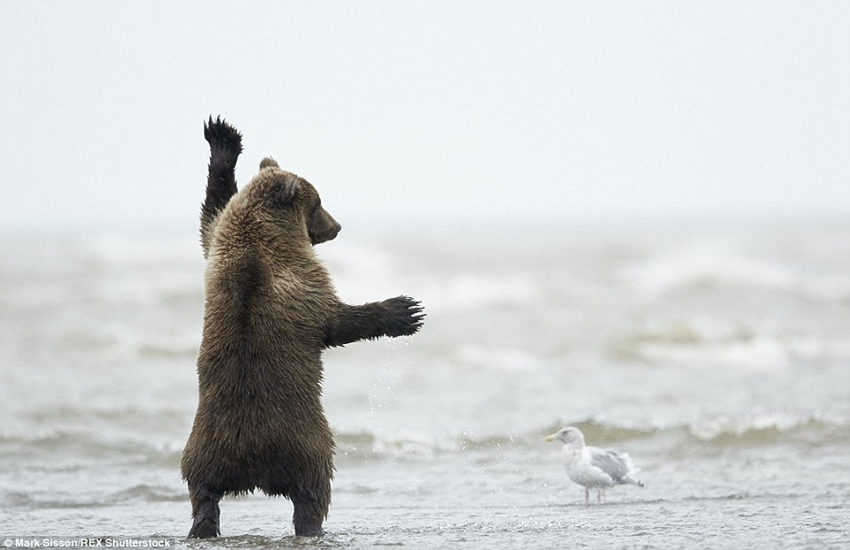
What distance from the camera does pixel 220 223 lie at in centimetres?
578

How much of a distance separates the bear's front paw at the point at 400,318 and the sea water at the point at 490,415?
1.04 m

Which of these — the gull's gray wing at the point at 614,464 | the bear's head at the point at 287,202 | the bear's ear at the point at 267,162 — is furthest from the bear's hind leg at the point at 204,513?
the gull's gray wing at the point at 614,464

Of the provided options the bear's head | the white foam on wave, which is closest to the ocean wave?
the bear's head

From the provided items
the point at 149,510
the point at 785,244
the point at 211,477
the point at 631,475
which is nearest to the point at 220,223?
the point at 211,477

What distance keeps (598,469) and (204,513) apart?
3758mm

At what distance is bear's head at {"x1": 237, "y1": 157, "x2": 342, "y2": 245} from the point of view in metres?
5.73

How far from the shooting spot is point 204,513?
565 cm

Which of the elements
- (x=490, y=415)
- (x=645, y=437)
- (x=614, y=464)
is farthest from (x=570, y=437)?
(x=490, y=415)

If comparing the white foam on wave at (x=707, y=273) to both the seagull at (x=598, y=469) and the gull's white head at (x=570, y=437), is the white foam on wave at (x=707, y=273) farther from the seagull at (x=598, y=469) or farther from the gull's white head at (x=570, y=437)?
the seagull at (x=598, y=469)

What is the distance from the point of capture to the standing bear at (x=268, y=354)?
5508 mm

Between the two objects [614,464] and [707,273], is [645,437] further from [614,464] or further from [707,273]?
[707,273]

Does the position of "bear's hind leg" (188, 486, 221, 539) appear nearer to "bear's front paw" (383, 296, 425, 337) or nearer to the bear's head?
"bear's front paw" (383, 296, 425, 337)

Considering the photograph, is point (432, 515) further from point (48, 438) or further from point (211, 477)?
point (48, 438)

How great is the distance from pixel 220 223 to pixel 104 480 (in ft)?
14.5
